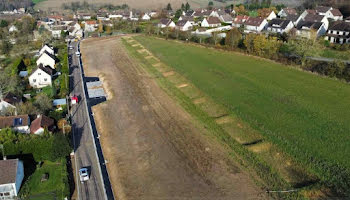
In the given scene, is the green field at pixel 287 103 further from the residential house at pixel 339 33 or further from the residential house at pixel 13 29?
the residential house at pixel 13 29

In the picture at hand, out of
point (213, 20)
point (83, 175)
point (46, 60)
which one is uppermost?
point (213, 20)

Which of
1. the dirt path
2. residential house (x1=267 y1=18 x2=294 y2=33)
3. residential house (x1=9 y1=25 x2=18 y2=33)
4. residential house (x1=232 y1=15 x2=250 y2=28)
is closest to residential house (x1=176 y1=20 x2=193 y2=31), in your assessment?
residential house (x1=232 y1=15 x2=250 y2=28)

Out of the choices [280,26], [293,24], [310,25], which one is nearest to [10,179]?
[310,25]

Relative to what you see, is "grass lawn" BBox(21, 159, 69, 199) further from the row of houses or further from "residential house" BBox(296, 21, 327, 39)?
"residential house" BBox(296, 21, 327, 39)

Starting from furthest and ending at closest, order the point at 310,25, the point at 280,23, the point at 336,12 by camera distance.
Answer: the point at 336,12, the point at 280,23, the point at 310,25

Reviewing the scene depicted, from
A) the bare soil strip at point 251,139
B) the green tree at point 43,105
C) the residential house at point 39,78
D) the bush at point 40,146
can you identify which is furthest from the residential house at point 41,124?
the bare soil strip at point 251,139

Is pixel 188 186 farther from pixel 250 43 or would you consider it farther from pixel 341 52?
pixel 341 52

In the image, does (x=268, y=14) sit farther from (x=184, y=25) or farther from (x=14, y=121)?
(x=14, y=121)
